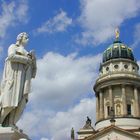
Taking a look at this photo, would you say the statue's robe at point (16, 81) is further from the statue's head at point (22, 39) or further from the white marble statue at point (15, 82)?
the statue's head at point (22, 39)

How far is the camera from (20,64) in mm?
9422

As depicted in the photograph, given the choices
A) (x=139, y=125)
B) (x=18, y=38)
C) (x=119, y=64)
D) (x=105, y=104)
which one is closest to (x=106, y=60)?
(x=119, y=64)

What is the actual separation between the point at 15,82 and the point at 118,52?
204 feet

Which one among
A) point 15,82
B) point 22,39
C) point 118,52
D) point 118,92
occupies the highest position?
point 118,52

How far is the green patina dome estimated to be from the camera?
231 ft

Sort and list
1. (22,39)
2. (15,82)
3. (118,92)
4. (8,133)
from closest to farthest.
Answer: (8,133) < (15,82) < (22,39) < (118,92)

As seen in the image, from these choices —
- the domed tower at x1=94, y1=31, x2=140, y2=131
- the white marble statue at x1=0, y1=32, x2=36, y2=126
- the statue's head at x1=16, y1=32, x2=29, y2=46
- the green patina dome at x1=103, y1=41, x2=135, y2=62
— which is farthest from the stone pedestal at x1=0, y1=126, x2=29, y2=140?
the green patina dome at x1=103, y1=41, x2=135, y2=62

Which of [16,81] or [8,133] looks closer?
[8,133]

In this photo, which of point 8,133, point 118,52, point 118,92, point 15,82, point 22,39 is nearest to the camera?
point 8,133

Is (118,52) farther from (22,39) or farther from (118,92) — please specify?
(22,39)

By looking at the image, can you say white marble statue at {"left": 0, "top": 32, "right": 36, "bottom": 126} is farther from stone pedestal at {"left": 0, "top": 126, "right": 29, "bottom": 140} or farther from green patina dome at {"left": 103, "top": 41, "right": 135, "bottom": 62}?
green patina dome at {"left": 103, "top": 41, "right": 135, "bottom": 62}

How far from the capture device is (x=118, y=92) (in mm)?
66000

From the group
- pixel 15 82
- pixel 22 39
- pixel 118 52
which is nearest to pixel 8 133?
pixel 15 82

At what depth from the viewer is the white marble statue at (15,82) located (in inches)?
353
